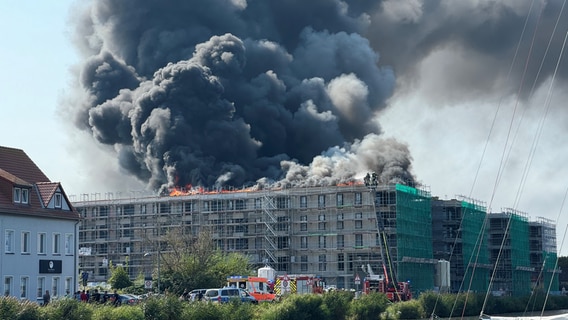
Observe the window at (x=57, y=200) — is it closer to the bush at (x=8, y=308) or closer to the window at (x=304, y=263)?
the bush at (x=8, y=308)

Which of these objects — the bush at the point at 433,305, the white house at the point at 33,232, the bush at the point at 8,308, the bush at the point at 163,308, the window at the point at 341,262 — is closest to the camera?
the bush at the point at 8,308

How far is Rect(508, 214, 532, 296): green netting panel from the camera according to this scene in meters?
140

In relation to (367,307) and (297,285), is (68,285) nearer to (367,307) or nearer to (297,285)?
(367,307)

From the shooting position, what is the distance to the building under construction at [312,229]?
116m

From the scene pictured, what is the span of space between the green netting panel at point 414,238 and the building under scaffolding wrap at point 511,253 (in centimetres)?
1860

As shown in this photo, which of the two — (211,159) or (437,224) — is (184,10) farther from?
(437,224)

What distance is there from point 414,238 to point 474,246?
19.2 metres

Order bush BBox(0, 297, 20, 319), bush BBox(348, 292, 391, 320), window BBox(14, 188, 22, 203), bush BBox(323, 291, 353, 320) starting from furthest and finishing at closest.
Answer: window BBox(14, 188, 22, 203) → bush BBox(348, 292, 391, 320) → bush BBox(323, 291, 353, 320) → bush BBox(0, 297, 20, 319)

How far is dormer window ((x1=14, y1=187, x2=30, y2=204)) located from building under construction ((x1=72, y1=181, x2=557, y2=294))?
45.2 metres

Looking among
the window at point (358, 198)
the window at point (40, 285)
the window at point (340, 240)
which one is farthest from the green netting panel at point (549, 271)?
the window at point (40, 285)

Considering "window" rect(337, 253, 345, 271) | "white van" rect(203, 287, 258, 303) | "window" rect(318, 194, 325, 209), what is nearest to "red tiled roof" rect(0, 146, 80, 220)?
"white van" rect(203, 287, 258, 303)

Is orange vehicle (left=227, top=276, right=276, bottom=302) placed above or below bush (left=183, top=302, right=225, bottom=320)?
above

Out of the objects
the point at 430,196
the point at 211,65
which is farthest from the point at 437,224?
the point at 211,65

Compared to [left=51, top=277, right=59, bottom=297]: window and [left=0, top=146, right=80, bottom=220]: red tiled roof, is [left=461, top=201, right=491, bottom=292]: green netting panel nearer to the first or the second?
[left=51, top=277, right=59, bottom=297]: window
